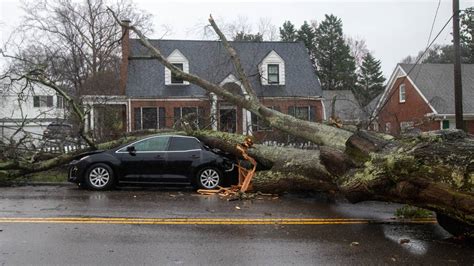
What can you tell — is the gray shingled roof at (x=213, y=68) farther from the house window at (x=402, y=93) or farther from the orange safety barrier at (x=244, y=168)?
the orange safety barrier at (x=244, y=168)

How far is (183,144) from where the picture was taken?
12.7m

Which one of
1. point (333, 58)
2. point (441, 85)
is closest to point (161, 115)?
point (441, 85)

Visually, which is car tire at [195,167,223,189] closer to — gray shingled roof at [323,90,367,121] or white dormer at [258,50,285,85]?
gray shingled roof at [323,90,367,121]

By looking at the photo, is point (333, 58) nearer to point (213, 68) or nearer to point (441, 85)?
point (441, 85)

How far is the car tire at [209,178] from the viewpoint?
12.5 m

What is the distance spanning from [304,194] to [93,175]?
5071mm

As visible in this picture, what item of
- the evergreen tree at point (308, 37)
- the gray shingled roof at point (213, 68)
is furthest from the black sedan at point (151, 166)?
the evergreen tree at point (308, 37)

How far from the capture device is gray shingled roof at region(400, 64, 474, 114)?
3052 cm

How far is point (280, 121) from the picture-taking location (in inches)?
479

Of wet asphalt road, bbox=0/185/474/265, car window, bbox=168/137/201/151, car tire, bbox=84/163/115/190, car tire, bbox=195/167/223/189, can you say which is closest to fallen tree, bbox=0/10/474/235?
wet asphalt road, bbox=0/185/474/265

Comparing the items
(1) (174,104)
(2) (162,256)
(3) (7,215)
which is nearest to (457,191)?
(2) (162,256)

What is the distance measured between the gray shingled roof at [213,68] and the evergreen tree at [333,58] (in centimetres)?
2635

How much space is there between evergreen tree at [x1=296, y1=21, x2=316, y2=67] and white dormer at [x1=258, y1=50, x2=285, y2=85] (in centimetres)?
3046

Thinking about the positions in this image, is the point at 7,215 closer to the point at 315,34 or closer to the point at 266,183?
the point at 266,183
